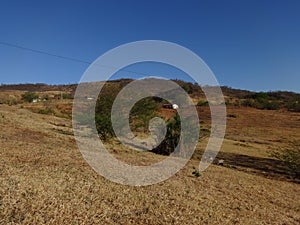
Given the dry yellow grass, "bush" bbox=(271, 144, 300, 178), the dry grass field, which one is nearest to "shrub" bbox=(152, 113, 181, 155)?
"bush" bbox=(271, 144, 300, 178)

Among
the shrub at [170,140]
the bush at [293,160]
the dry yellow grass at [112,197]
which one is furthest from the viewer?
the shrub at [170,140]

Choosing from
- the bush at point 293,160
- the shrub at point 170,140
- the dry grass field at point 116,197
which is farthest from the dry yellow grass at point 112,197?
the shrub at point 170,140

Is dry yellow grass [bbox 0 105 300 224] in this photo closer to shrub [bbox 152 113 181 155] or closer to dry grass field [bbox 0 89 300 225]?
dry grass field [bbox 0 89 300 225]

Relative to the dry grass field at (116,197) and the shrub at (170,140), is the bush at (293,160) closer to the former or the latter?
the dry grass field at (116,197)

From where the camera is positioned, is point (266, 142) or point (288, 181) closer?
point (288, 181)

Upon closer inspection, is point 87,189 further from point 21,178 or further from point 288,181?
point 288,181

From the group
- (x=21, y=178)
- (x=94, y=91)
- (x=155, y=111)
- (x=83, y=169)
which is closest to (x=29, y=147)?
(x=83, y=169)

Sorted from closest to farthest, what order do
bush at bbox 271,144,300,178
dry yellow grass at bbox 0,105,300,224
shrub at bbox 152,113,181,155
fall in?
dry yellow grass at bbox 0,105,300,224 < bush at bbox 271,144,300,178 < shrub at bbox 152,113,181,155

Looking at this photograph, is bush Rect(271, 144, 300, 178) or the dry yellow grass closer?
the dry yellow grass

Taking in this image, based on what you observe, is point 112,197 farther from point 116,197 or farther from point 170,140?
point 170,140

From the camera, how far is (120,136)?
17.8m

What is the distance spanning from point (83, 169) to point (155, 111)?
12.0 m

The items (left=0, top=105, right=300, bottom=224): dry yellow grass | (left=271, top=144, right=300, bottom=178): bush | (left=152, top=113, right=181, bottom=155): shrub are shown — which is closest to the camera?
(left=0, top=105, right=300, bottom=224): dry yellow grass

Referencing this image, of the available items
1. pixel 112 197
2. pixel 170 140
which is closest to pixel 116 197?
pixel 112 197
